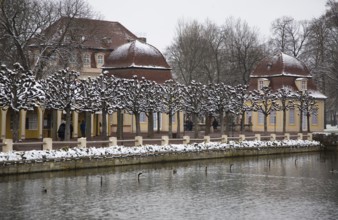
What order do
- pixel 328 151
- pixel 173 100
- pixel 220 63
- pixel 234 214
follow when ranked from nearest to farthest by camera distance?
pixel 234 214 → pixel 173 100 → pixel 328 151 → pixel 220 63

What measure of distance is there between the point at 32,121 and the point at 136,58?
13.6m

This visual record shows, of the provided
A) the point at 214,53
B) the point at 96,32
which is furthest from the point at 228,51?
the point at 96,32

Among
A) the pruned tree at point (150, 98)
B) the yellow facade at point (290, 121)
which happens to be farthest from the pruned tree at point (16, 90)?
the yellow facade at point (290, 121)

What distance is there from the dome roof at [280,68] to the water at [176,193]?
28779 millimetres

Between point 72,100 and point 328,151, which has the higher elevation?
point 72,100

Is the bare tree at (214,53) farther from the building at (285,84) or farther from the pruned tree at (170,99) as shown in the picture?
the pruned tree at (170,99)

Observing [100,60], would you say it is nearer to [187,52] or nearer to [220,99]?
[187,52]

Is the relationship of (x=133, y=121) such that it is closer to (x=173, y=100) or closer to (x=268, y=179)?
(x=173, y=100)

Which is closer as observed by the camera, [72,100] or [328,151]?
[72,100]

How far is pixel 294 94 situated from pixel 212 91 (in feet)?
45.3

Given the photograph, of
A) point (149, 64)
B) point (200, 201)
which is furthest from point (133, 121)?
point (200, 201)

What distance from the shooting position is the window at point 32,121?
4491cm

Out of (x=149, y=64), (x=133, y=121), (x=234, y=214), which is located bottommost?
(x=234, y=214)

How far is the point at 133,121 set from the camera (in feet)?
180
